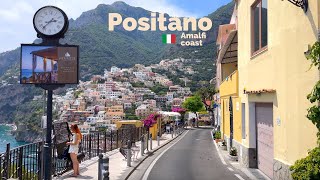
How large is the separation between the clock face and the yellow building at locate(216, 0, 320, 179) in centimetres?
542

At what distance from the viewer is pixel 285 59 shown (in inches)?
381

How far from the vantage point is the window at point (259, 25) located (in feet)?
41.7

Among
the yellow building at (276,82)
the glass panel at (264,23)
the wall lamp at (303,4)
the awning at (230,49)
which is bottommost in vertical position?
the yellow building at (276,82)

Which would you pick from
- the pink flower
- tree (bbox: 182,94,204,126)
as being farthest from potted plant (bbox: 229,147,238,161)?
tree (bbox: 182,94,204,126)

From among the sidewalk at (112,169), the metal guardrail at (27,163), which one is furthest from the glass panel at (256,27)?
the metal guardrail at (27,163)

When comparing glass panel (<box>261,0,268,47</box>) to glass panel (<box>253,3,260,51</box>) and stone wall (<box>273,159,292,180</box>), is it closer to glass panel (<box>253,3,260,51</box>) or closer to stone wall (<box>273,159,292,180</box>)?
glass panel (<box>253,3,260,51</box>)

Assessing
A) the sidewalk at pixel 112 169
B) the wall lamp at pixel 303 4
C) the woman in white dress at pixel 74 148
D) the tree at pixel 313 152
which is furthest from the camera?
the sidewalk at pixel 112 169

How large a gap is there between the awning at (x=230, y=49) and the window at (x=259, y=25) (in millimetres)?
6704

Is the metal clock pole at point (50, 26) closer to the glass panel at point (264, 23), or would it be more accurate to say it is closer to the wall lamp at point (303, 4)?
the wall lamp at point (303, 4)

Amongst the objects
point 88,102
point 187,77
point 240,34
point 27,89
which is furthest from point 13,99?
point 240,34

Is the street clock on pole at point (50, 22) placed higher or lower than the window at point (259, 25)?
lower

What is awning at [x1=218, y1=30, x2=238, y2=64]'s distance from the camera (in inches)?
886

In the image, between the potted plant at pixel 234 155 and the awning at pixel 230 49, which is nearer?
the potted plant at pixel 234 155

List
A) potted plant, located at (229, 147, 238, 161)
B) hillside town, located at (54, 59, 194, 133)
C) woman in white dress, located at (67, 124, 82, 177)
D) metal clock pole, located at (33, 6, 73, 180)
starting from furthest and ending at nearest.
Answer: hillside town, located at (54, 59, 194, 133)
potted plant, located at (229, 147, 238, 161)
woman in white dress, located at (67, 124, 82, 177)
metal clock pole, located at (33, 6, 73, 180)
